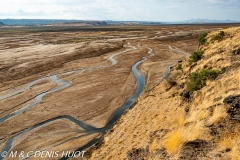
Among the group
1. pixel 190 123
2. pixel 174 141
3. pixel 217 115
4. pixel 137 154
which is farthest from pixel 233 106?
pixel 137 154

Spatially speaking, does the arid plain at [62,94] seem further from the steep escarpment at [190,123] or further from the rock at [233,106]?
the rock at [233,106]

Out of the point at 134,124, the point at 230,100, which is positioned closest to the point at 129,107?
the point at 134,124

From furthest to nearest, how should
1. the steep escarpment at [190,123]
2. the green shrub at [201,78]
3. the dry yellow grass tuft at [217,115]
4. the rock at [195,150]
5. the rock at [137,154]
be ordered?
the green shrub at [201,78] → the rock at [137,154] → the dry yellow grass tuft at [217,115] → the steep escarpment at [190,123] → the rock at [195,150]

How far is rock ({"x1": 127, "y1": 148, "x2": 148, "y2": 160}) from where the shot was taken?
48.7 ft

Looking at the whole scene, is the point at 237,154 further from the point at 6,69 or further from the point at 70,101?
the point at 6,69

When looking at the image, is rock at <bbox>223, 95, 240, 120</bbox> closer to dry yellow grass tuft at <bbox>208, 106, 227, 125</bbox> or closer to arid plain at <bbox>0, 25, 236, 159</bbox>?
dry yellow grass tuft at <bbox>208, 106, 227, 125</bbox>

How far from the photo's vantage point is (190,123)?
46.8ft

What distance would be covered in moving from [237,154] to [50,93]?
28.2 meters

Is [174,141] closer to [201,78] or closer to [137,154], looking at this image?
[137,154]

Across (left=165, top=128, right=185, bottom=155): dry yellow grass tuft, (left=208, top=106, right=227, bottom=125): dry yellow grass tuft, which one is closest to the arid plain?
(left=165, top=128, right=185, bottom=155): dry yellow grass tuft

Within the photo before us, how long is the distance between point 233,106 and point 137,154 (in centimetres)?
685

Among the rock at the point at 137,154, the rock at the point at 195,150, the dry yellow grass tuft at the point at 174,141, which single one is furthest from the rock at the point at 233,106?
the rock at the point at 137,154

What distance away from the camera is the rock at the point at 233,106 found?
1160cm

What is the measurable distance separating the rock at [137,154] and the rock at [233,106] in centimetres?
581
